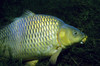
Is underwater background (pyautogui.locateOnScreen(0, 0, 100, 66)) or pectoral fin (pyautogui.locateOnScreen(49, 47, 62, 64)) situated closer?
pectoral fin (pyautogui.locateOnScreen(49, 47, 62, 64))

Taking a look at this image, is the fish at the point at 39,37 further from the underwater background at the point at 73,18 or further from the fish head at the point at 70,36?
the underwater background at the point at 73,18

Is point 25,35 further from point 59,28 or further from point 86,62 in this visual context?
point 86,62

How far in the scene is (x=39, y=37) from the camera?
2490 mm

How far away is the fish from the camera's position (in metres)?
2.45

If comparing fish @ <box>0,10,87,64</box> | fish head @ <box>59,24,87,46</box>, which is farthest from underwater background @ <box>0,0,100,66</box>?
fish head @ <box>59,24,87,46</box>

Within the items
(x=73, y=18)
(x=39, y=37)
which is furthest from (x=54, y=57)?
(x=73, y=18)

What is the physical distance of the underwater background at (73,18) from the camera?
9.34 feet

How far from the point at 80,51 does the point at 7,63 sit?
176 centimetres

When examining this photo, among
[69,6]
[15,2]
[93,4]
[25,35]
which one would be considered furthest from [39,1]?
[25,35]

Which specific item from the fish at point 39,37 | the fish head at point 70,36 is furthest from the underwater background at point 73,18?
the fish head at point 70,36

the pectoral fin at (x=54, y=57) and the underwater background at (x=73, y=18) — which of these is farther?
the underwater background at (x=73, y=18)

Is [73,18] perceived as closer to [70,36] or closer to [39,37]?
[70,36]

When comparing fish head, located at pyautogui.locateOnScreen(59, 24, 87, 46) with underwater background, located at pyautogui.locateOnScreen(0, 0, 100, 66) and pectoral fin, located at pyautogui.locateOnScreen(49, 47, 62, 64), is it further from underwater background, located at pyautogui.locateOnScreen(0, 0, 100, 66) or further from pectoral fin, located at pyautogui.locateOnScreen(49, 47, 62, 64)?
underwater background, located at pyautogui.locateOnScreen(0, 0, 100, 66)

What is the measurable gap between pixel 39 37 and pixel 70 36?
637 mm
